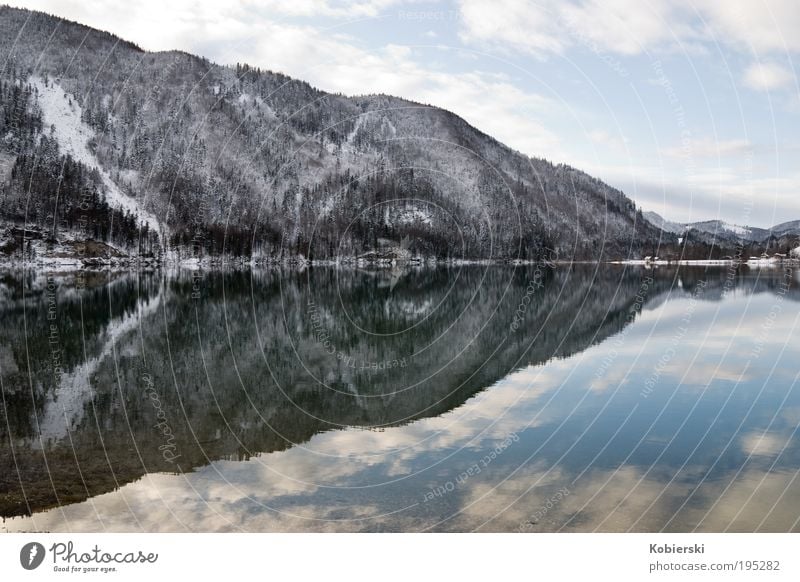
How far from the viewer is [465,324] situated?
31984 mm

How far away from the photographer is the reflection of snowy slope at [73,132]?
153m

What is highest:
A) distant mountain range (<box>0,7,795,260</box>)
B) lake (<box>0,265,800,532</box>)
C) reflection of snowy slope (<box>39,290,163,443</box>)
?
distant mountain range (<box>0,7,795,260</box>)

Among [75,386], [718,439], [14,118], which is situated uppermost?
[14,118]

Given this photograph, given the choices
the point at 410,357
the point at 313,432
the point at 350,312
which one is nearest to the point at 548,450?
the point at 313,432

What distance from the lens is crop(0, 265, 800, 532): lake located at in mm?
9125

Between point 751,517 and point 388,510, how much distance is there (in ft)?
16.5

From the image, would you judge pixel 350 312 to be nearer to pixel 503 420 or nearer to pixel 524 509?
pixel 503 420
